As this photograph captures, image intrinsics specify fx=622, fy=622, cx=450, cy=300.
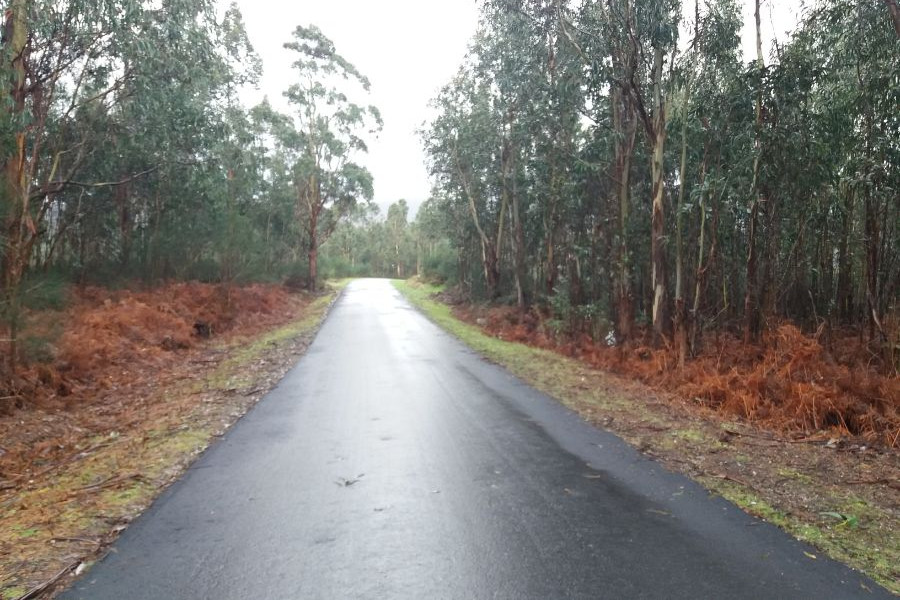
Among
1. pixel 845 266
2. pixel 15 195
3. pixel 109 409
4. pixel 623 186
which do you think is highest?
pixel 623 186

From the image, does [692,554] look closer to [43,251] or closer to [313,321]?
[313,321]

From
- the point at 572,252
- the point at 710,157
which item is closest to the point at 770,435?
the point at 710,157

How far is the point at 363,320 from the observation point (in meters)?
21.3

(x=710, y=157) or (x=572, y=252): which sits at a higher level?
(x=710, y=157)

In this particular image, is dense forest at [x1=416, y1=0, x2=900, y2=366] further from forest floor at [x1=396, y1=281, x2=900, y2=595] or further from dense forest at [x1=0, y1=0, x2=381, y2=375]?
dense forest at [x1=0, y1=0, x2=381, y2=375]

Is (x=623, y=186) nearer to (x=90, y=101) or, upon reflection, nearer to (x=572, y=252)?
(x=572, y=252)

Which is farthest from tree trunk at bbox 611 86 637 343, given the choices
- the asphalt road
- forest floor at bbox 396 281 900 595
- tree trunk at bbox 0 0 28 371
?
tree trunk at bbox 0 0 28 371

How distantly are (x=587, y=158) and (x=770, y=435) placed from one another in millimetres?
10086

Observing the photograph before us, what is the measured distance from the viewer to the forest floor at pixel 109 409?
4.38 metres

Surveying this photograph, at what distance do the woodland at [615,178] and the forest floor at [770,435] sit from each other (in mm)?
125

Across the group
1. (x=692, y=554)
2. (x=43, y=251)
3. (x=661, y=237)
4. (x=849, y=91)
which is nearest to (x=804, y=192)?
(x=849, y=91)

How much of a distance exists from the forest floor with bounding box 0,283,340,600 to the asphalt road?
32 cm

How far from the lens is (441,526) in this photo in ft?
14.8

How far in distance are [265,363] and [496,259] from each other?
1634 centimetres
